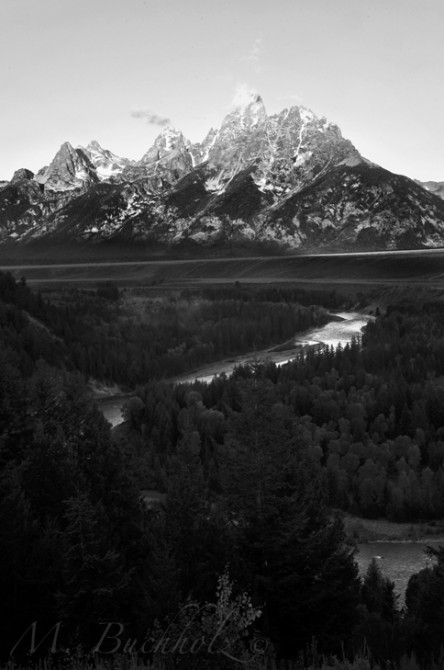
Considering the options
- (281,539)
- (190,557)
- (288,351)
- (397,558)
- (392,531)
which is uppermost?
(281,539)

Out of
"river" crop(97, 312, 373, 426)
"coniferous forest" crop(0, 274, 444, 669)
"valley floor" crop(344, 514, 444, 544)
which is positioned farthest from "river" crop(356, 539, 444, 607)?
"river" crop(97, 312, 373, 426)

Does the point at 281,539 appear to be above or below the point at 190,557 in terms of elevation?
above

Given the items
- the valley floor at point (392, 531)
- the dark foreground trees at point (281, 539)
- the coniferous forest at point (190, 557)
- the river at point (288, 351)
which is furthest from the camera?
the river at point (288, 351)

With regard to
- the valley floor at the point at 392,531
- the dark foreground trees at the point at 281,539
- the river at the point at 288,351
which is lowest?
the river at the point at 288,351

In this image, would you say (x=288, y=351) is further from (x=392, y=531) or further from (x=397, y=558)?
(x=397, y=558)

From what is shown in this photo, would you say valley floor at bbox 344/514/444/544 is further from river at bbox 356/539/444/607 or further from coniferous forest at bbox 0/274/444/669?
coniferous forest at bbox 0/274/444/669

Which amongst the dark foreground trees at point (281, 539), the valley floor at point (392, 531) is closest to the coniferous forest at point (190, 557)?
the dark foreground trees at point (281, 539)

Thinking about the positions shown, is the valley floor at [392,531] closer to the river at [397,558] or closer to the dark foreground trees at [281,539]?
the river at [397,558]

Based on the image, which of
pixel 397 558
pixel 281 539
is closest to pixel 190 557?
pixel 281 539

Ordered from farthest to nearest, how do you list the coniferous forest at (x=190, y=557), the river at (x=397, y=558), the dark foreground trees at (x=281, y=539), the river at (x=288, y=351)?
the river at (x=288, y=351), the river at (x=397, y=558), the dark foreground trees at (x=281, y=539), the coniferous forest at (x=190, y=557)

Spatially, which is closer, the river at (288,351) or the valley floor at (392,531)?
the valley floor at (392,531)
